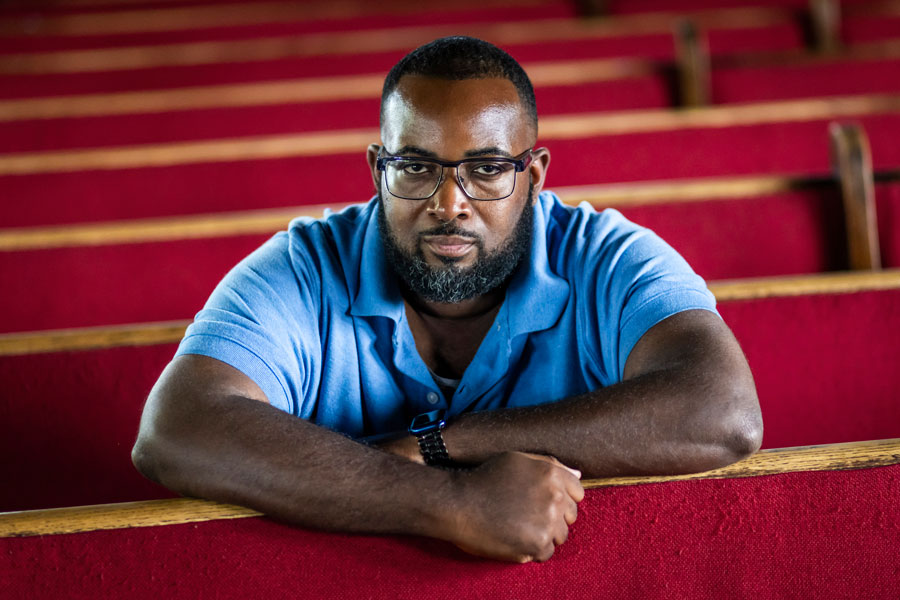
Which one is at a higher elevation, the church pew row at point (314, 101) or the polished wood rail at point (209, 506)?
the church pew row at point (314, 101)

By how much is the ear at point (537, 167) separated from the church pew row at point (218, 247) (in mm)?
189

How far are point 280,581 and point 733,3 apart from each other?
1341mm

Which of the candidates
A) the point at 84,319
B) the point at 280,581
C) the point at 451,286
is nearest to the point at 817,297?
the point at 451,286

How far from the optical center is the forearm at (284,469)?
36 cm

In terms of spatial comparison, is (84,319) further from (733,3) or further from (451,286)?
(733,3)

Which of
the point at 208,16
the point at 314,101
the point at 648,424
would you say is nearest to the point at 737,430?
the point at 648,424

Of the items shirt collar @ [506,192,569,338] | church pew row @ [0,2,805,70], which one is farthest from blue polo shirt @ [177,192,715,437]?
church pew row @ [0,2,805,70]

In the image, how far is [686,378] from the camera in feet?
1.30

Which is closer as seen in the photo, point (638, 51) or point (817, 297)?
point (817, 297)

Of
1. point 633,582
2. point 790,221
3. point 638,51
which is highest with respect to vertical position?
point 638,51

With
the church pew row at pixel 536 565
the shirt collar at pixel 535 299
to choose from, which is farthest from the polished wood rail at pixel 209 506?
the shirt collar at pixel 535 299

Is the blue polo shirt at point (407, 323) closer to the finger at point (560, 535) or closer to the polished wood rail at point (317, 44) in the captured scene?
the finger at point (560, 535)

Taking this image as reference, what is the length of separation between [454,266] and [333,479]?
5.8 inches

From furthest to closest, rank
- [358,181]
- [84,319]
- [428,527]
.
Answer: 1. [358,181]
2. [84,319]
3. [428,527]
